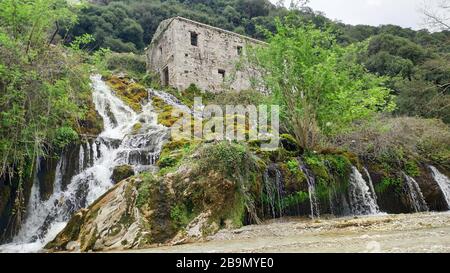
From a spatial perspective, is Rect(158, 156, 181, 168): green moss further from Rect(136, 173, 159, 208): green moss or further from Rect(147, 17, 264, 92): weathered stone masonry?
Rect(147, 17, 264, 92): weathered stone masonry

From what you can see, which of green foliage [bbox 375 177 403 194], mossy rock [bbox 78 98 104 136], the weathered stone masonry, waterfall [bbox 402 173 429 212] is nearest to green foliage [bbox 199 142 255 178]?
green foliage [bbox 375 177 403 194]

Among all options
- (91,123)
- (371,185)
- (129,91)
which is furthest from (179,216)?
(129,91)

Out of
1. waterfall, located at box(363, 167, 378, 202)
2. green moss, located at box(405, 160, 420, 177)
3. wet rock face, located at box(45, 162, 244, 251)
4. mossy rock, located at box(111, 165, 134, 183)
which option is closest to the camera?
wet rock face, located at box(45, 162, 244, 251)

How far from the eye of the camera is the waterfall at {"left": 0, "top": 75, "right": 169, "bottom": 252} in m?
10.9

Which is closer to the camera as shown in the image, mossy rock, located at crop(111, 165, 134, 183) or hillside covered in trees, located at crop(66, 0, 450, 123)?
mossy rock, located at crop(111, 165, 134, 183)

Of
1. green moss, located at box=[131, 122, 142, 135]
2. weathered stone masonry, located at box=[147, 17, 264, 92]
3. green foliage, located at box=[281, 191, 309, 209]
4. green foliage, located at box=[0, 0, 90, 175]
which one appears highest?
weathered stone masonry, located at box=[147, 17, 264, 92]

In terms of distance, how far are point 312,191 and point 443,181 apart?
6234 millimetres

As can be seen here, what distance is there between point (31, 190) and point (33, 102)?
4130mm

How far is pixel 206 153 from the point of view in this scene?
30.8ft

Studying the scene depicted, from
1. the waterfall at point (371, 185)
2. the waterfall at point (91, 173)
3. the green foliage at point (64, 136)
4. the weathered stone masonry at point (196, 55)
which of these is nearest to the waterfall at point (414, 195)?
the waterfall at point (371, 185)

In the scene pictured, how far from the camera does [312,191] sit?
1138 cm

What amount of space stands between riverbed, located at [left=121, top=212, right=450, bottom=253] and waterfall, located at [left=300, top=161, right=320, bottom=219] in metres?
3.01

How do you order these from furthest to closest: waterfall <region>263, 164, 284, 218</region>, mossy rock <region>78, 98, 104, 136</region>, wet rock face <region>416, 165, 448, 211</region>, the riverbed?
mossy rock <region>78, 98, 104, 136</region> < wet rock face <region>416, 165, 448, 211</region> < waterfall <region>263, 164, 284, 218</region> < the riverbed

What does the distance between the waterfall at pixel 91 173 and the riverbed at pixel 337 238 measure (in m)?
5.14
